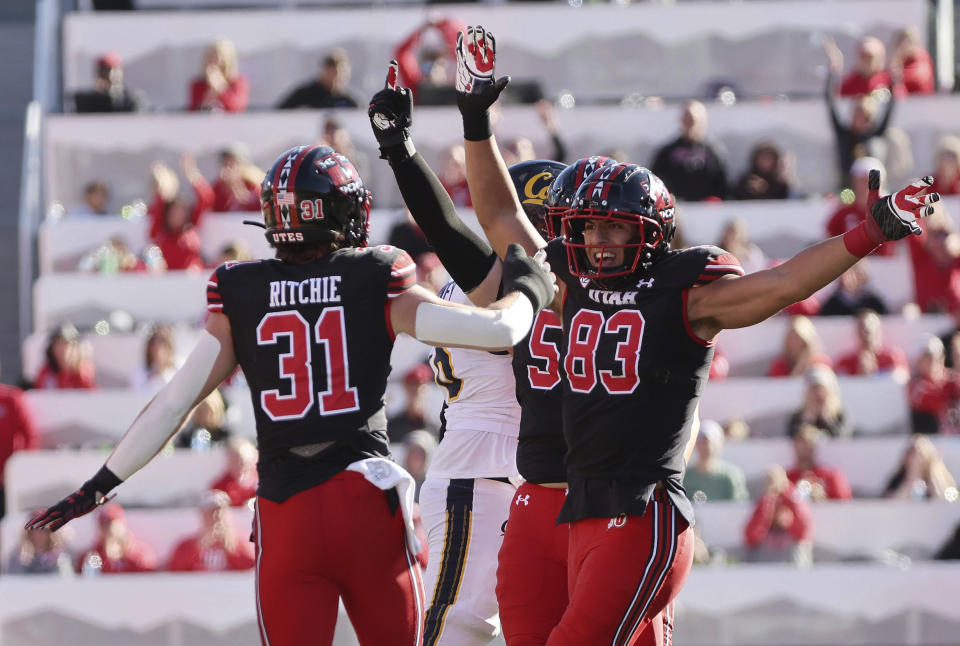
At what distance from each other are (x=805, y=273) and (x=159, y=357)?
674cm

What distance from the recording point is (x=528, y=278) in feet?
14.7

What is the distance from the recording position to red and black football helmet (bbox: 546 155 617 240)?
4.79m

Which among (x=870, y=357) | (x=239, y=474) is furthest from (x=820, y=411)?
(x=239, y=474)

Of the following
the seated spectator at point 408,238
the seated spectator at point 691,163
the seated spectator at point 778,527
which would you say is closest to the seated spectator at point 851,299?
the seated spectator at point 691,163

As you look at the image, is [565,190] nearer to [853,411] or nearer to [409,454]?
[409,454]

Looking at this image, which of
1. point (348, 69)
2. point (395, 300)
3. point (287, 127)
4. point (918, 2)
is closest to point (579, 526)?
point (395, 300)

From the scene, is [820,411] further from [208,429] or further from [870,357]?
[208,429]

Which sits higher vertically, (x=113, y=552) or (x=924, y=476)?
(x=924, y=476)

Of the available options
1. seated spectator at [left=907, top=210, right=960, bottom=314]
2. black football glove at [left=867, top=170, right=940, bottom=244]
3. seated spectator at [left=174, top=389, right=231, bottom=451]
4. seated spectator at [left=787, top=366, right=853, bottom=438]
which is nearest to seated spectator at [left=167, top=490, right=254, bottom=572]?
seated spectator at [left=174, top=389, right=231, bottom=451]

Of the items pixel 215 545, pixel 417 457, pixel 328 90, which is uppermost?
pixel 328 90

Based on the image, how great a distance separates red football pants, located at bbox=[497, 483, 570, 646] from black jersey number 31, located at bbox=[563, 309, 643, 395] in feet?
1.47

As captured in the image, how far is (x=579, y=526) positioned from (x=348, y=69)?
9291mm

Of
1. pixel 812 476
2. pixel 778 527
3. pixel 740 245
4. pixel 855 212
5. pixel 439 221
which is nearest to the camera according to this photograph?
pixel 439 221

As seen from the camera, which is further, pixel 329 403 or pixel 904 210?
pixel 329 403
